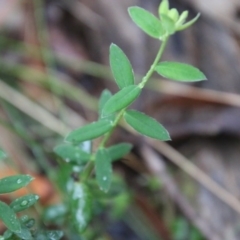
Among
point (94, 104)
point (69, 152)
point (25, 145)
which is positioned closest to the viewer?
point (69, 152)

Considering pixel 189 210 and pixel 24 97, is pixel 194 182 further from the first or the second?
pixel 24 97

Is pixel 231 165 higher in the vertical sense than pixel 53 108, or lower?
higher

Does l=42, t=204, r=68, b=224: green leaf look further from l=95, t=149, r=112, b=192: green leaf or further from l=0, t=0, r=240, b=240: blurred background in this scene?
l=95, t=149, r=112, b=192: green leaf

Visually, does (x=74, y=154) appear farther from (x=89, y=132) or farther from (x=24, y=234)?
(x=24, y=234)

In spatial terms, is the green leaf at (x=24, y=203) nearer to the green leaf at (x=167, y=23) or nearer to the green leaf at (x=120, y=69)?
the green leaf at (x=120, y=69)

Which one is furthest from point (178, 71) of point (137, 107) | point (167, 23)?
point (137, 107)

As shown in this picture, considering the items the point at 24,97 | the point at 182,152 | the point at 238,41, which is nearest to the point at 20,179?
the point at 182,152

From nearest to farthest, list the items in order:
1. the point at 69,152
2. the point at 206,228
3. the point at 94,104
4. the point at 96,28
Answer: the point at 69,152 → the point at 206,228 → the point at 94,104 → the point at 96,28
